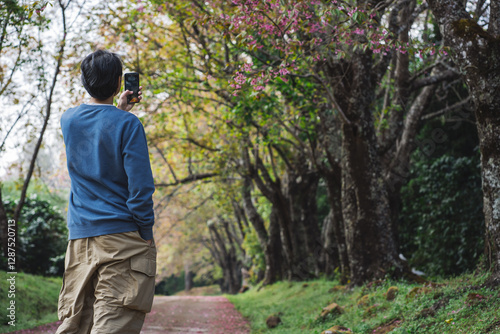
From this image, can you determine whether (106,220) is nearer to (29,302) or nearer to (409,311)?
(409,311)

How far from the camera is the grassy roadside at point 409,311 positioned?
498cm

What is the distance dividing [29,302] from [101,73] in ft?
26.4

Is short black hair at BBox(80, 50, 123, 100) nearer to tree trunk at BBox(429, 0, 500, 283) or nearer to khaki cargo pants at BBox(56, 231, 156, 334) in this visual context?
khaki cargo pants at BBox(56, 231, 156, 334)

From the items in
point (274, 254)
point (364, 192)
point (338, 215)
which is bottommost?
point (274, 254)

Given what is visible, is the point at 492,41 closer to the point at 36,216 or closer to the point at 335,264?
the point at 335,264

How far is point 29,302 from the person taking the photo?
949 centimetres

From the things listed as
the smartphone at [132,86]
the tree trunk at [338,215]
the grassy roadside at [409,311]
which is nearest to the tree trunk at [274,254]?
the tree trunk at [338,215]

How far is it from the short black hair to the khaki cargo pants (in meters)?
0.86

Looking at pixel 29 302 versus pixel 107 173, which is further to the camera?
pixel 29 302

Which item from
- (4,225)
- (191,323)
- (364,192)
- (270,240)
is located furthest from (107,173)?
(270,240)

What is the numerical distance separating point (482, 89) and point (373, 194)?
10.7ft

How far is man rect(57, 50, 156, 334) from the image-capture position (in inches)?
102

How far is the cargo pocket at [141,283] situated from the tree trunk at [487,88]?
4375mm

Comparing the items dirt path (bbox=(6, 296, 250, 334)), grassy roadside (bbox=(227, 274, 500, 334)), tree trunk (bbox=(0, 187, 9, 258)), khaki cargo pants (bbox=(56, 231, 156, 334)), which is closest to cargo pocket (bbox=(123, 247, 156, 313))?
khaki cargo pants (bbox=(56, 231, 156, 334))
